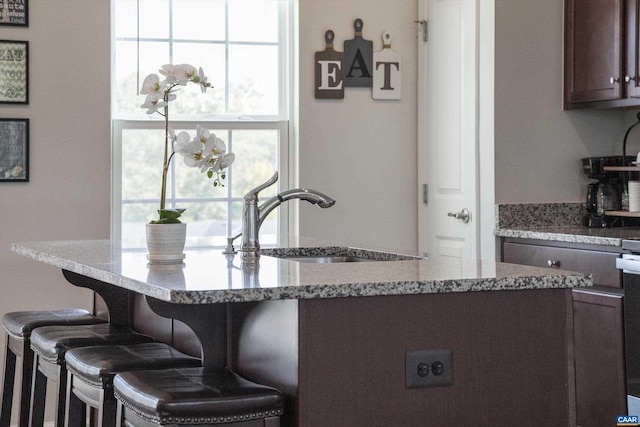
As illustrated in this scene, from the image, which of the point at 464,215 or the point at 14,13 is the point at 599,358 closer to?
the point at 464,215

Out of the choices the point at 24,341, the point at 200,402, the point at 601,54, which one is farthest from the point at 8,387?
the point at 601,54

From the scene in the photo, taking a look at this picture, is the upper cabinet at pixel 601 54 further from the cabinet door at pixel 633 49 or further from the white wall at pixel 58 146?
the white wall at pixel 58 146

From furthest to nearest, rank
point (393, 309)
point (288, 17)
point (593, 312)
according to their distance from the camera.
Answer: point (288, 17)
point (593, 312)
point (393, 309)

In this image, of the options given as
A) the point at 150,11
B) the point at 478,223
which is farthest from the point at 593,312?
the point at 150,11

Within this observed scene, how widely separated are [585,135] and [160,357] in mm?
2845

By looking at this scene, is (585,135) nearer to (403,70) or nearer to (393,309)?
(403,70)

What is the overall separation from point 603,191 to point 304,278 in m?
2.78

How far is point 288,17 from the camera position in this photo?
495 cm

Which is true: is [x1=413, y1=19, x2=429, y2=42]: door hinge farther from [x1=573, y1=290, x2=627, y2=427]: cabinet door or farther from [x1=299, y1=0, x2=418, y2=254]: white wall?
[x1=573, y1=290, x2=627, y2=427]: cabinet door

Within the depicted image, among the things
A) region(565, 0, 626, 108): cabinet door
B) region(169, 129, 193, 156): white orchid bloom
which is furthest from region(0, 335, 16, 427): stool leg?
region(565, 0, 626, 108): cabinet door

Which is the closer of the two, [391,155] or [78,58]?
[78,58]

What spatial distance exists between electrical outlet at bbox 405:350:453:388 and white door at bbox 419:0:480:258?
2569 mm

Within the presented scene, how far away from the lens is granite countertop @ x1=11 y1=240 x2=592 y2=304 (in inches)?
79.5
